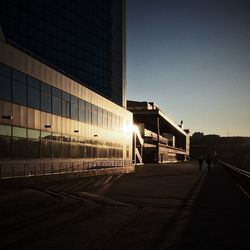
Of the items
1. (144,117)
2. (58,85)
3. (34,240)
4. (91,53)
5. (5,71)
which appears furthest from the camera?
(144,117)

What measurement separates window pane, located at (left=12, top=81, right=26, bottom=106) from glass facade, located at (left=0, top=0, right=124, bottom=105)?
33.0 meters

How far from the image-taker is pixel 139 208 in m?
12.8

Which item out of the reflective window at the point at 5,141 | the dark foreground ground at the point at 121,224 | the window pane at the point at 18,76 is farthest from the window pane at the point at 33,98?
the dark foreground ground at the point at 121,224

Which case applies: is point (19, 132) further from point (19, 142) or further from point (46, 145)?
point (46, 145)

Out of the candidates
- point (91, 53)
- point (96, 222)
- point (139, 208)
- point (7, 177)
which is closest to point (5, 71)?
point (7, 177)

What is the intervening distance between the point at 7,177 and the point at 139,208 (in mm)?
10303

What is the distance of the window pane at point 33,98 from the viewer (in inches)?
1084

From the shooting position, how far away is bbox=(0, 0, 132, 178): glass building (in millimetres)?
25297

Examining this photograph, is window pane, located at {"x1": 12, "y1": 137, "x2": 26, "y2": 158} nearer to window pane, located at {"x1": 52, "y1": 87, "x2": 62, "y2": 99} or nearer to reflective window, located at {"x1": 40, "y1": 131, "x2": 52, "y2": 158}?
reflective window, located at {"x1": 40, "y1": 131, "x2": 52, "y2": 158}

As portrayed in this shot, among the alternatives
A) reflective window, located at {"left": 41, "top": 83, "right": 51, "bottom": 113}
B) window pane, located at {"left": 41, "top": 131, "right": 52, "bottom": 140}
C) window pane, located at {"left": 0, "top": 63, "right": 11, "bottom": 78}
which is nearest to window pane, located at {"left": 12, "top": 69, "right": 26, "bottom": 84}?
window pane, located at {"left": 0, "top": 63, "right": 11, "bottom": 78}

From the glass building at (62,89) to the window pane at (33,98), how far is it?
0.23 feet

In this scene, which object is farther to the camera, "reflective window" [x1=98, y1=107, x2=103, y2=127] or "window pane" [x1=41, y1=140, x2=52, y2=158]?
"reflective window" [x1=98, y1=107, x2=103, y2=127]

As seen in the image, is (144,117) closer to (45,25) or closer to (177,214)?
(45,25)

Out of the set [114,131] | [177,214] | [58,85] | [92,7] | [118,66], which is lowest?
[177,214]
